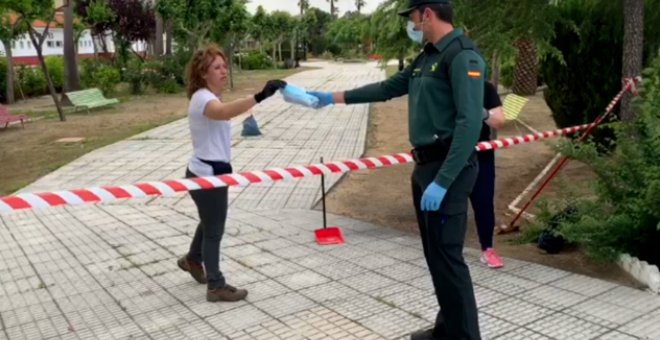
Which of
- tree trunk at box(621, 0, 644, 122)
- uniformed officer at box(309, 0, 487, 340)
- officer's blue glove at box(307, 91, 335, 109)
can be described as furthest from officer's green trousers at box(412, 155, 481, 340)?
tree trunk at box(621, 0, 644, 122)

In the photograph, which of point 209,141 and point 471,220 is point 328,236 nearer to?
point 471,220

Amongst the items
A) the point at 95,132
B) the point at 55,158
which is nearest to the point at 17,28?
the point at 95,132

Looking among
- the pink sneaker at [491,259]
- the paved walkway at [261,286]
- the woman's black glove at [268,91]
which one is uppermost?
the woman's black glove at [268,91]

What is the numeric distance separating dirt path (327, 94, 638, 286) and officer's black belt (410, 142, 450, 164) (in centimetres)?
228

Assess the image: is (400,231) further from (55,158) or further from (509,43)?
(55,158)

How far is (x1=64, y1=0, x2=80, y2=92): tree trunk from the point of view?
77.4 feet

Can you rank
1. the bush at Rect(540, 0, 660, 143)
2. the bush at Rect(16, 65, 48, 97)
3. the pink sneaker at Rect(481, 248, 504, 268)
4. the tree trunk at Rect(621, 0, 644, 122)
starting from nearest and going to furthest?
the pink sneaker at Rect(481, 248, 504, 268), the tree trunk at Rect(621, 0, 644, 122), the bush at Rect(540, 0, 660, 143), the bush at Rect(16, 65, 48, 97)

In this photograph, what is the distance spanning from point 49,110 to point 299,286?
18473 millimetres

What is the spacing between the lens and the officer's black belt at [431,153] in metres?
3.07

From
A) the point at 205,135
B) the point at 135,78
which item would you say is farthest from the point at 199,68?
the point at 135,78

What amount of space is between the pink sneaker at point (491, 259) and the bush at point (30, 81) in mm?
24755

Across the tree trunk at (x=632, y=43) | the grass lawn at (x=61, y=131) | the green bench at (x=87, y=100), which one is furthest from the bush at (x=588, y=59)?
the green bench at (x=87, y=100)

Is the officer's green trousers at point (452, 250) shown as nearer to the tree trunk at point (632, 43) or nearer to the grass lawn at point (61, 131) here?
the tree trunk at point (632, 43)

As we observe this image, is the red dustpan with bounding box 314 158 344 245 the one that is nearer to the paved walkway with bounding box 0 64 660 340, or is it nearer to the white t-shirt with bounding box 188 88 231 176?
the paved walkway with bounding box 0 64 660 340
